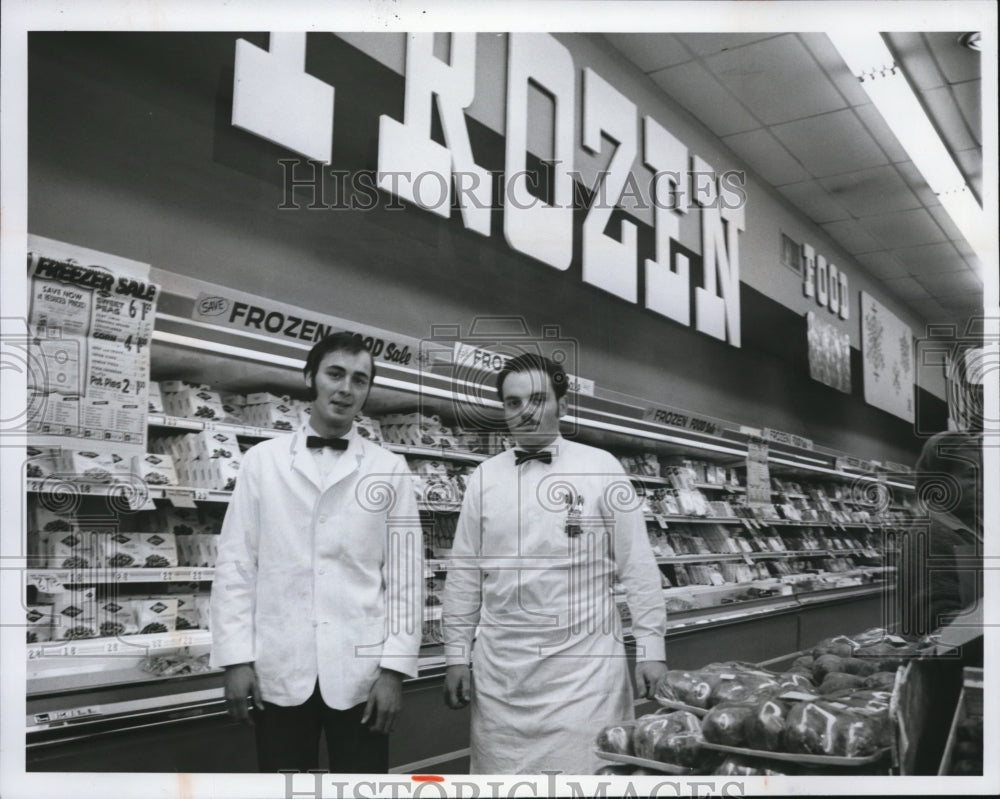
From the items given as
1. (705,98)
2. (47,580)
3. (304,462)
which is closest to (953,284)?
(705,98)

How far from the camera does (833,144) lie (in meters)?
3.27

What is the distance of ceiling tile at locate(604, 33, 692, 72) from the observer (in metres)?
3.13

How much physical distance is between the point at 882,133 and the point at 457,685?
247 cm

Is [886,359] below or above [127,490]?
above

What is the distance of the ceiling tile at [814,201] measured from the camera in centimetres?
326

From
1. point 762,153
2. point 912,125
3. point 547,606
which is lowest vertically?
point 547,606

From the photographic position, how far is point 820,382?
135 inches

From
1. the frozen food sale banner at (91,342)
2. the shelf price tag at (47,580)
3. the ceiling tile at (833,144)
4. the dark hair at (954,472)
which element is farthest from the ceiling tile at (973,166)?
the shelf price tag at (47,580)

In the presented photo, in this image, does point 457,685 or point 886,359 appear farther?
point 886,359

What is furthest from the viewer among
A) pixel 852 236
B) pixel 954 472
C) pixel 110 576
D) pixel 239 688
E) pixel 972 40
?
pixel 852 236

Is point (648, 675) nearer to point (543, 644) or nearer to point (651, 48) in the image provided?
point (543, 644)

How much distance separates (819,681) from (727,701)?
1.53 feet

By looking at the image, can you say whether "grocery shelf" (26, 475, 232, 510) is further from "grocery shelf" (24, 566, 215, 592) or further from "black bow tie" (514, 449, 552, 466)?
"black bow tie" (514, 449, 552, 466)

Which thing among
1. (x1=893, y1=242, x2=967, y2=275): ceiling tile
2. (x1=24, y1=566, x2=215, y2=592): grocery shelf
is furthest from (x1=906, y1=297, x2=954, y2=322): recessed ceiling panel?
(x1=24, y1=566, x2=215, y2=592): grocery shelf
